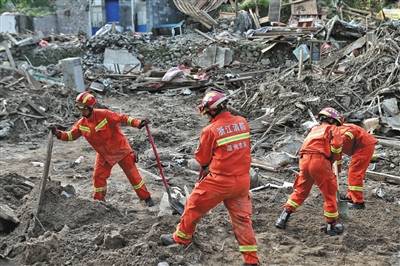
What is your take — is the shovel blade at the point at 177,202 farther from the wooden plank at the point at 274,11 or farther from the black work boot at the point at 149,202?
the wooden plank at the point at 274,11

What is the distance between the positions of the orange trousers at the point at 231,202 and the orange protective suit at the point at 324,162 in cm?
130

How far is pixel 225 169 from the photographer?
5.45 metres

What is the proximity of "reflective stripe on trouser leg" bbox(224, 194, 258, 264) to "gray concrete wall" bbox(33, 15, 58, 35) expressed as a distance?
24446 millimetres

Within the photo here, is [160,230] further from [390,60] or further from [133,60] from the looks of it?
[133,60]

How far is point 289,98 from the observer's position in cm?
1325

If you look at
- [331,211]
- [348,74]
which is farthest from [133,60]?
[331,211]

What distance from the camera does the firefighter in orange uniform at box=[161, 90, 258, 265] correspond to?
5.45 m

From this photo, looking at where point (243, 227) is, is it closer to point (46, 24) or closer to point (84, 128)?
point (84, 128)

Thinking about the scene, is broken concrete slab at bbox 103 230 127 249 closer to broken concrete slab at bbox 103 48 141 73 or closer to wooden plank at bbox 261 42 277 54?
wooden plank at bbox 261 42 277 54

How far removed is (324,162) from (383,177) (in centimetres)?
294

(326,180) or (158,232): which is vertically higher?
(326,180)

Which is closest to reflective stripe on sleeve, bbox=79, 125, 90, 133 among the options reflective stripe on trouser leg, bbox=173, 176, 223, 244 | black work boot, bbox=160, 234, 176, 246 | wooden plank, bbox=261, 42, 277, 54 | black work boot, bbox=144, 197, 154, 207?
black work boot, bbox=144, 197, 154, 207

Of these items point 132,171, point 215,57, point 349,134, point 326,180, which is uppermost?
point 349,134

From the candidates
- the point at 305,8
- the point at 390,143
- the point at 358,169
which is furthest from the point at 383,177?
the point at 305,8
